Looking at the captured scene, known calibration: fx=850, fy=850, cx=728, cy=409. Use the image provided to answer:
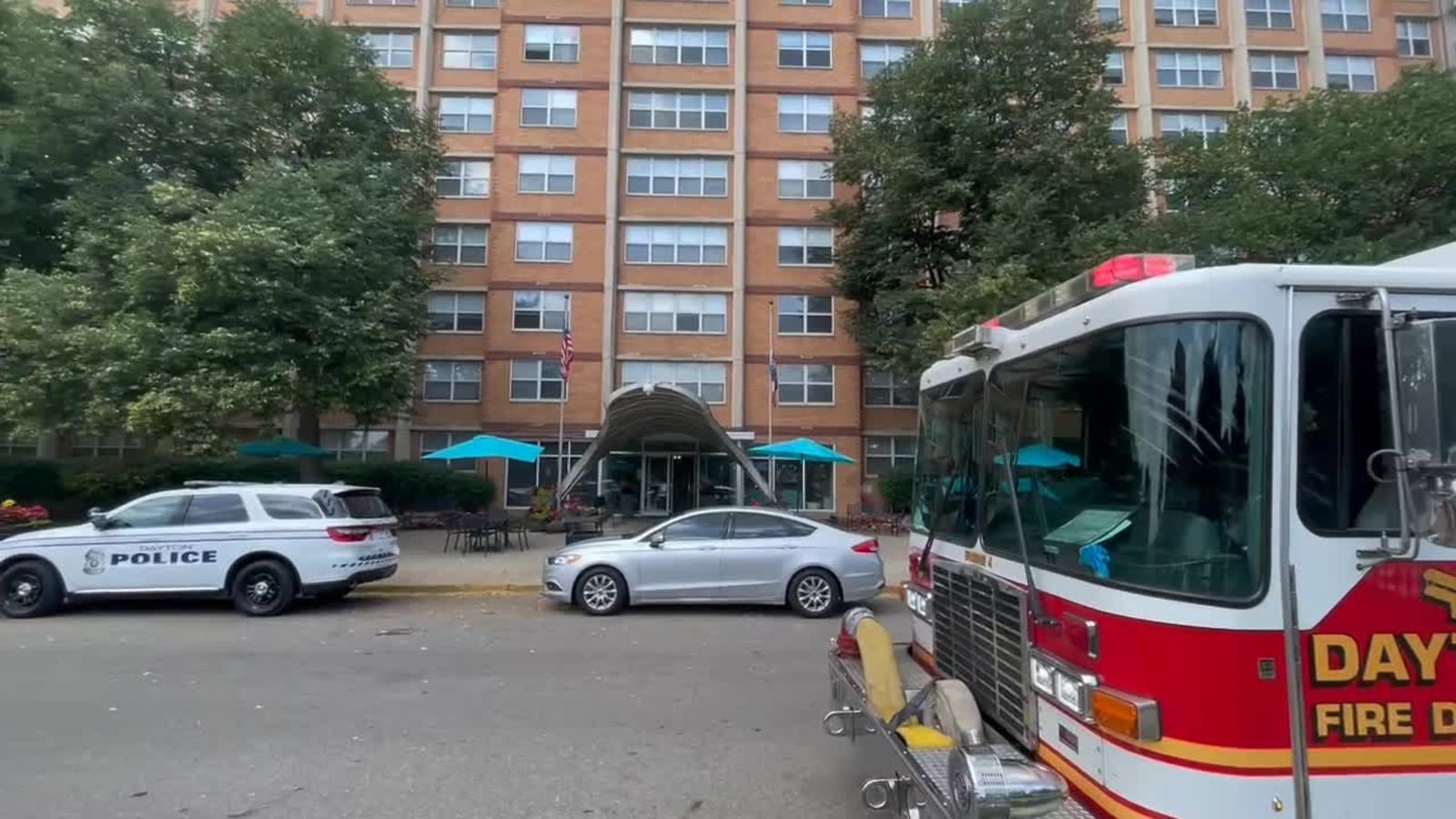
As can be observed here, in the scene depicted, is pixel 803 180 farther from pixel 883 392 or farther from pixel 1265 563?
pixel 1265 563

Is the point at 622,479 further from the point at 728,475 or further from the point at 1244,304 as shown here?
the point at 1244,304

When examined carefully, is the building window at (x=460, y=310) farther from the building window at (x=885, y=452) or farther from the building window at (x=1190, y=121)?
the building window at (x=1190, y=121)

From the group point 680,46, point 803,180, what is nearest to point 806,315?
point 803,180

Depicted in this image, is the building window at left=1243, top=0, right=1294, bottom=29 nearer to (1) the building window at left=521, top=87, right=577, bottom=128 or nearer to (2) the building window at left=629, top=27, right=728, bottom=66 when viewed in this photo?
(2) the building window at left=629, top=27, right=728, bottom=66

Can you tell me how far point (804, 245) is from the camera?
29.4 m

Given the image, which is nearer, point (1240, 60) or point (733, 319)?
point (733, 319)

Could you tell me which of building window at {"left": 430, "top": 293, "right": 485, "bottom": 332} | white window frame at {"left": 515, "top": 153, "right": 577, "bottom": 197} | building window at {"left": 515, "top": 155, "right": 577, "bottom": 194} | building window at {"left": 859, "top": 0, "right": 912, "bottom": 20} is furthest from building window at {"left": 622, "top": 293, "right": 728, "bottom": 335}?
building window at {"left": 859, "top": 0, "right": 912, "bottom": 20}

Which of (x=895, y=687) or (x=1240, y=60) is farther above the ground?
(x=1240, y=60)

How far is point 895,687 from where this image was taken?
12.3 feet

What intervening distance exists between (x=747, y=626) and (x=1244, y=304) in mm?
7897

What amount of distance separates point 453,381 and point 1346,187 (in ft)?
81.2

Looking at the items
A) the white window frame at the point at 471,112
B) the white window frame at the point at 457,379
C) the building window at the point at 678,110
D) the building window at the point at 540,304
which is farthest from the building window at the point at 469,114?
the white window frame at the point at 457,379

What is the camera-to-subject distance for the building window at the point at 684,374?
2873 centimetres

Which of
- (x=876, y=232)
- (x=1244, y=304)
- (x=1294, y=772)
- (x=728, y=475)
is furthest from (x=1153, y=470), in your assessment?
(x=728, y=475)
